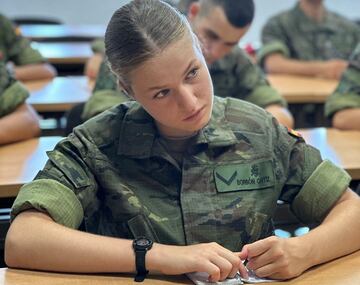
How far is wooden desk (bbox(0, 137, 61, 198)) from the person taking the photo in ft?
5.96

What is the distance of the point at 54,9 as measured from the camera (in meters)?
6.20

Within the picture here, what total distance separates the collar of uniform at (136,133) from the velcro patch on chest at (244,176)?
0.52 feet

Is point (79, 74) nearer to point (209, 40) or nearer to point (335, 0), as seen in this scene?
point (209, 40)

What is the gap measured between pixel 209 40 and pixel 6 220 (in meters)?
0.90

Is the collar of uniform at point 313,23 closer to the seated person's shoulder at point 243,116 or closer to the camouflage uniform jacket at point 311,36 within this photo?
the camouflage uniform jacket at point 311,36

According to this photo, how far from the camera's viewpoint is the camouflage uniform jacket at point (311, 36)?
3.89 meters

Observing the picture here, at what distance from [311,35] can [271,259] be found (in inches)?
110

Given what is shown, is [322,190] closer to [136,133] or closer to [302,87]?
[136,133]

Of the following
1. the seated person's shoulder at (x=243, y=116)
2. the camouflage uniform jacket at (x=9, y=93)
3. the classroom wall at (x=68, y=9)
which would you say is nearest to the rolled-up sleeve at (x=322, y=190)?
the seated person's shoulder at (x=243, y=116)

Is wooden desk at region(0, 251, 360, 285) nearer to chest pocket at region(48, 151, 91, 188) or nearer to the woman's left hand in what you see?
the woman's left hand

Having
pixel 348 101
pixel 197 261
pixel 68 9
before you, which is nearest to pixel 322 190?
pixel 197 261

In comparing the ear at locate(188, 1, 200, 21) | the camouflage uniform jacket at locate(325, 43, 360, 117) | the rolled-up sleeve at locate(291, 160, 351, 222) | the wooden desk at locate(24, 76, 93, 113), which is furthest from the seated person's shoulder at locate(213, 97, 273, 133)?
the wooden desk at locate(24, 76, 93, 113)

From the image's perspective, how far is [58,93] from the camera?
297cm

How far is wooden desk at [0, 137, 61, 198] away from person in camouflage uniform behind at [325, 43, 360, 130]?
3.21ft
